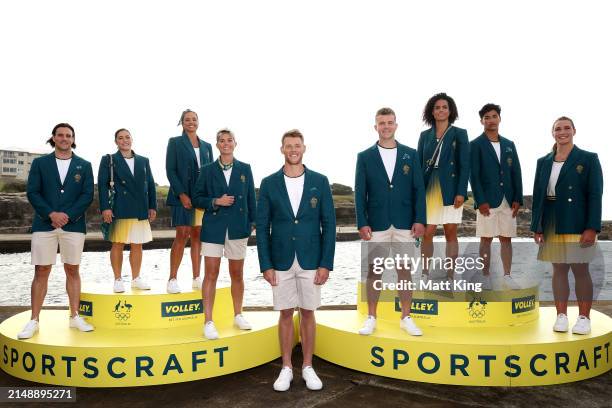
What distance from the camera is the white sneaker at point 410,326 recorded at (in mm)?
4457

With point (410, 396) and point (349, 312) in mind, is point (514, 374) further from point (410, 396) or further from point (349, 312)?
point (349, 312)

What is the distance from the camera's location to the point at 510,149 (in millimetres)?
5395

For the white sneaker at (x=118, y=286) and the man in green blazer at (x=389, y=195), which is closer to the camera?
the man in green blazer at (x=389, y=195)

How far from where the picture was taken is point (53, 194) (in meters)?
4.70

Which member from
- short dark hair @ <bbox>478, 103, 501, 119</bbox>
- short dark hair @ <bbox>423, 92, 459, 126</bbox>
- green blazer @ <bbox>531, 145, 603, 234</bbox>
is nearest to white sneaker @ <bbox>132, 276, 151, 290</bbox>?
short dark hair @ <bbox>423, 92, 459, 126</bbox>

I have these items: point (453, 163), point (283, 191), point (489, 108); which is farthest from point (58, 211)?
point (489, 108)

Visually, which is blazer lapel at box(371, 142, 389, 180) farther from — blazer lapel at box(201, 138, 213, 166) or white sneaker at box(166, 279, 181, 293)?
white sneaker at box(166, 279, 181, 293)

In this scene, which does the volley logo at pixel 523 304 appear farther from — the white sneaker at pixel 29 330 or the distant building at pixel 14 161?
the distant building at pixel 14 161

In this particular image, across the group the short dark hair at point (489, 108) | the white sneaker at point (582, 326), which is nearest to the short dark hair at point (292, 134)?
the short dark hair at point (489, 108)

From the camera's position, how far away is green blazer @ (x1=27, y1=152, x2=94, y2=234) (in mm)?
4633

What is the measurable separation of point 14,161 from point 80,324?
118848 mm

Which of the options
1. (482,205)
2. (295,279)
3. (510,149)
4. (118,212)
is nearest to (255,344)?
(295,279)

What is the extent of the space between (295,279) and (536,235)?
2.63 meters

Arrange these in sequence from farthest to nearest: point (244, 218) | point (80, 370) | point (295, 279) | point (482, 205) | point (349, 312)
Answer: point (349, 312) < point (482, 205) < point (244, 218) < point (80, 370) < point (295, 279)
